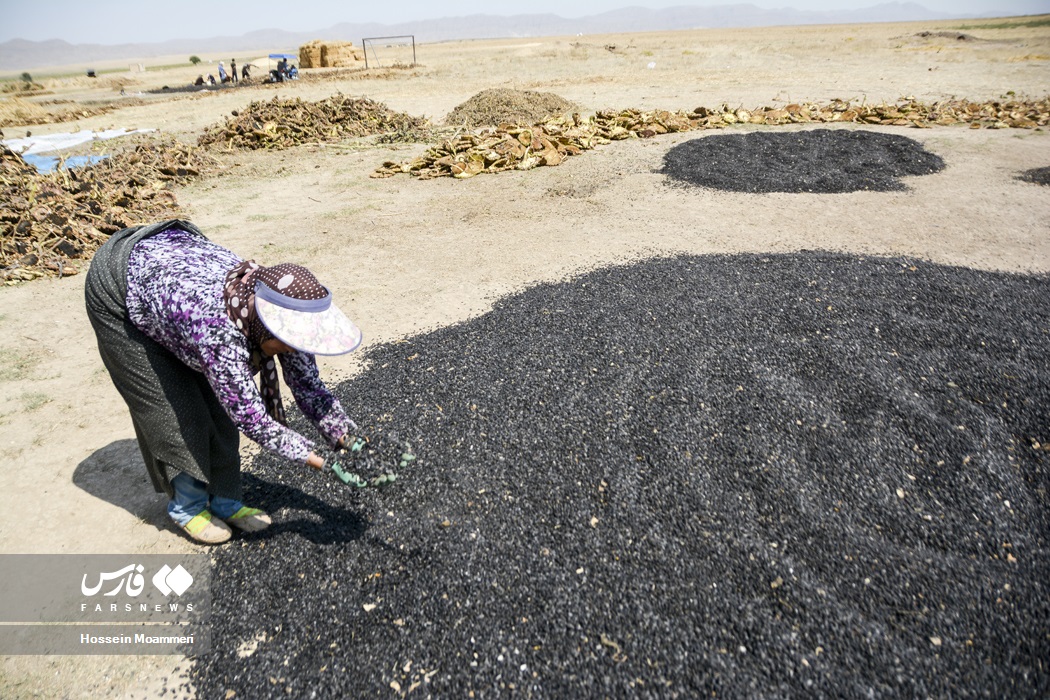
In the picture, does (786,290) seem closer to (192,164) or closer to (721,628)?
(721,628)

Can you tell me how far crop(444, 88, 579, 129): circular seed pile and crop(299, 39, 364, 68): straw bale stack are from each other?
1692 cm

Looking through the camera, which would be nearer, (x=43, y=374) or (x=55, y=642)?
(x=55, y=642)

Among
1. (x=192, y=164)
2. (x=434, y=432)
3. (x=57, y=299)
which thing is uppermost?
(x=192, y=164)

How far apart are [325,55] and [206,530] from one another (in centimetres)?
2930

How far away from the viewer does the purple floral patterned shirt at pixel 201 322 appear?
2.01 metres

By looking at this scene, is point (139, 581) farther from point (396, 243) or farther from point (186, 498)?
A: point (396, 243)

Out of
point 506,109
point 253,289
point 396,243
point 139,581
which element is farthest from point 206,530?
point 506,109

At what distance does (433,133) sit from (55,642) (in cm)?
1148

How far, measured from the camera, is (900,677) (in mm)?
2076

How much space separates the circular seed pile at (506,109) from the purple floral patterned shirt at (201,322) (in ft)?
37.3

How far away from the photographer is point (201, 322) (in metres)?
2.00

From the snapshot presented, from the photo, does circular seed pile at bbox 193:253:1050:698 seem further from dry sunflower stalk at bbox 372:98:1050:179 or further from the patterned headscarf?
dry sunflower stalk at bbox 372:98:1050:179

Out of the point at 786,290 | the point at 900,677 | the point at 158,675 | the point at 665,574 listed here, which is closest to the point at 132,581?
the point at 158,675

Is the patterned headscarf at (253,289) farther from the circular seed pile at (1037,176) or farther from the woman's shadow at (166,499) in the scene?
the circular seed pile at (1037,176)
